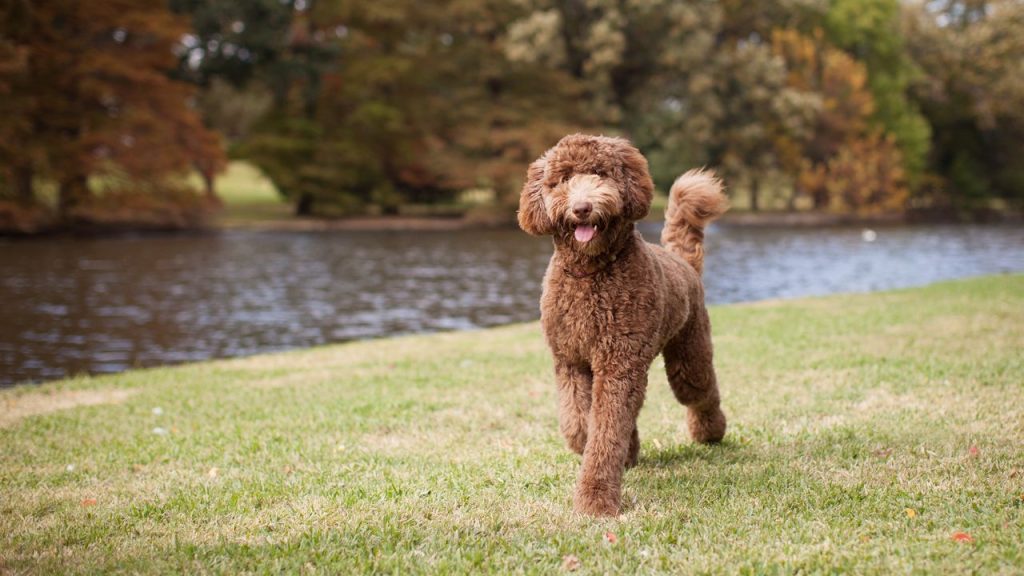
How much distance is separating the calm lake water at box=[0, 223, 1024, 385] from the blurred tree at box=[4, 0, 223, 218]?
3.18 metres

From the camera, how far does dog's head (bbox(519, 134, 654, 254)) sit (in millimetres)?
4031

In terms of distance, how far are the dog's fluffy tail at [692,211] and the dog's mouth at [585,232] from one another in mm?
1587

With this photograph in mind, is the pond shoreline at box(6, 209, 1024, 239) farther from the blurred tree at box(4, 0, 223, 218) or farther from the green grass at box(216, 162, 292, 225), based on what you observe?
the blurred tree at box(4, 0, 223, 218)

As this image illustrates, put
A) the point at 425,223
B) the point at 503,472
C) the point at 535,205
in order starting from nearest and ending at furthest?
the point at 535,205 < the point at 503,472 < the point at 425,223

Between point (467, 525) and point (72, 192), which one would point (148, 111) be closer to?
point (72, 192)

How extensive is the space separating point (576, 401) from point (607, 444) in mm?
402

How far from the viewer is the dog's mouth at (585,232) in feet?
13.3

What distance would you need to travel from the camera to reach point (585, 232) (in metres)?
4.06

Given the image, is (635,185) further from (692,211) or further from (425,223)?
(425,223)

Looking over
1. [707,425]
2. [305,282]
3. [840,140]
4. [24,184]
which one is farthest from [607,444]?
[840,140]

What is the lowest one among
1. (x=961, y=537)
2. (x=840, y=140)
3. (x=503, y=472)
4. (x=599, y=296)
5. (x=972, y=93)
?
(x=503, y=472)

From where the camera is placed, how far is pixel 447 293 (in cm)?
1773

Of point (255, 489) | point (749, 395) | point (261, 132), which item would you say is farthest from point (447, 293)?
point (261, 132)

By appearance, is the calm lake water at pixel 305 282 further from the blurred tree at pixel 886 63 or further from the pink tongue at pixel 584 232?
the blurred tree at pixel 886 63
